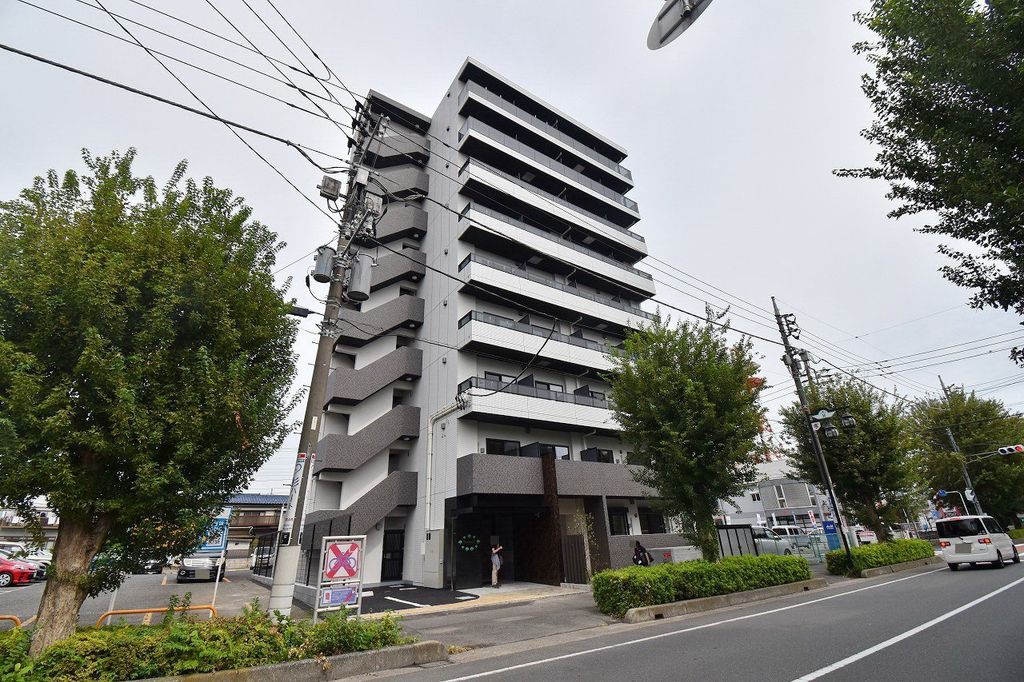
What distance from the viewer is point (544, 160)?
29.4 metres

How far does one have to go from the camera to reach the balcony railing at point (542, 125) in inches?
1118

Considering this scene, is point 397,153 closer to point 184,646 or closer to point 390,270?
point 390,270

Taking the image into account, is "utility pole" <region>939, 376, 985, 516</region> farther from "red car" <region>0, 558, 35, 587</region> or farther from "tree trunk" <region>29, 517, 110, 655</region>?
"red car" <region>0, 558, 35, 587</region>

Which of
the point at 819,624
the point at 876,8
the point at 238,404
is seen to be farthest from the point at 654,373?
the point at 238,404

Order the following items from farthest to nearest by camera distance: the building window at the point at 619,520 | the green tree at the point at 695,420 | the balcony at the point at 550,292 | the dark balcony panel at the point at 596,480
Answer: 1. the building window at the point at 619,520
2. the balcony at the point at 550,292
3. the dark balcony panel at the point at 596,480
4. the green tree at the point at 695,420

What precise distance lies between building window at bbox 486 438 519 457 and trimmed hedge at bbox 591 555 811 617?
9.74 m

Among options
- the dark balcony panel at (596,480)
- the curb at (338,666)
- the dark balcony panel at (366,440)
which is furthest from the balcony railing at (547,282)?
the curb at (338,666)

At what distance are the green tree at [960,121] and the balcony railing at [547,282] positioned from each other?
43.1 feet

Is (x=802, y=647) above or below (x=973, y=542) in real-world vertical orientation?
below

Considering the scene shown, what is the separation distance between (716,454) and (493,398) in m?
9.91

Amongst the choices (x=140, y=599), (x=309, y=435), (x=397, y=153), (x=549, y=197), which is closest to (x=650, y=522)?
(x=549, y=197)

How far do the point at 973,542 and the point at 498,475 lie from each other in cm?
1864

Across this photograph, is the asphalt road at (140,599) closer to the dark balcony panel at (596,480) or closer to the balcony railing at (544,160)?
the dark balcony panel at (596,480)

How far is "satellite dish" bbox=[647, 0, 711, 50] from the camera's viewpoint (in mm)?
4832
